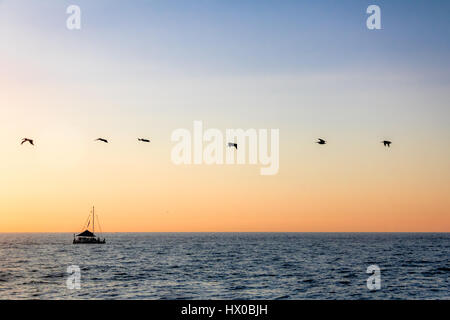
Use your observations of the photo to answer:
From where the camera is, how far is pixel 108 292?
156 ft

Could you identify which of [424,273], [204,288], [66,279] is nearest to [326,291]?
[204,288]

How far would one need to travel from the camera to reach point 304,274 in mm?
65375
